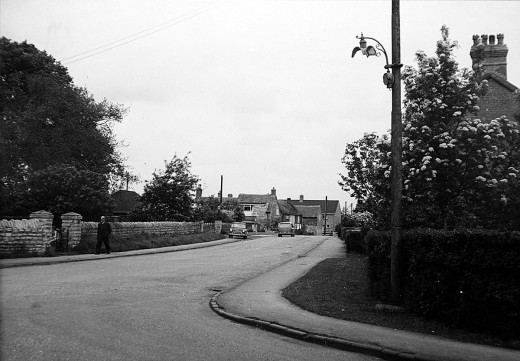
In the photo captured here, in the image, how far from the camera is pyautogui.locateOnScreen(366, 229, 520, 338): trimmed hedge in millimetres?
6926

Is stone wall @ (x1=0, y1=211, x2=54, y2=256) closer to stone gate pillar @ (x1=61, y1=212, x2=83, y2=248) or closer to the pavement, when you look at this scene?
A: stone gate pillar @ (x1=61, y1=212, x2=83, y2=248)

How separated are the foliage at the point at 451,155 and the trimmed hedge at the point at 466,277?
4.96 meters

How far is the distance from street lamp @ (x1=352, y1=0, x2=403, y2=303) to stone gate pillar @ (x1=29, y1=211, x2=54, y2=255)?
15583 millimetres

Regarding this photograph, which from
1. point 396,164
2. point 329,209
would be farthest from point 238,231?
point 329,209

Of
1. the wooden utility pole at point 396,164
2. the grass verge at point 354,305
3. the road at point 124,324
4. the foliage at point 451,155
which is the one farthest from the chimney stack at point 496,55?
the road at point 124,324

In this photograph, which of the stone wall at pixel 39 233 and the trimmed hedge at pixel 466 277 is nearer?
the trimmed hedge at pixel 466 277

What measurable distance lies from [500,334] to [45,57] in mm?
39677

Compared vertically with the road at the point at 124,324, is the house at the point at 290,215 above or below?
above

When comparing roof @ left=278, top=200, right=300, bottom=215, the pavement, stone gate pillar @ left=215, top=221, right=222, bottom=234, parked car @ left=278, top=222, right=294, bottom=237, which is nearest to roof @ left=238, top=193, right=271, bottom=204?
roof @ left=278, top=200, right=300, bottom=215

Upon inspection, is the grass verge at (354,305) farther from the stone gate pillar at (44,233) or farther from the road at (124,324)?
the stone gate pillar at (44,233)

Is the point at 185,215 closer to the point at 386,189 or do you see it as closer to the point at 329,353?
the point at 386,189

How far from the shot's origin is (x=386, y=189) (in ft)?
49.7

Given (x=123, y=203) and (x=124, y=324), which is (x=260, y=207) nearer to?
(x=123, y=203)

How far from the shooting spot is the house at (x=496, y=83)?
23.8 meters
